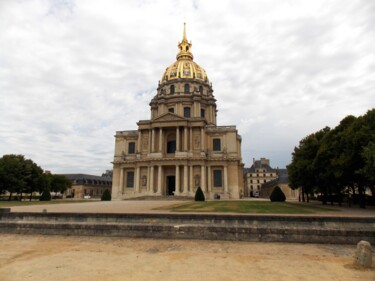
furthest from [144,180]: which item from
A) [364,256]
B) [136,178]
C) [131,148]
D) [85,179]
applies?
[364,256]

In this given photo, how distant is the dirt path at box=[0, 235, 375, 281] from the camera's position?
689cm

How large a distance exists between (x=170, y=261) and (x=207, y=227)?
3.46 m

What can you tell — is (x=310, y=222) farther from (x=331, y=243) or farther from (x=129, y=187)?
(x=129, y=187)

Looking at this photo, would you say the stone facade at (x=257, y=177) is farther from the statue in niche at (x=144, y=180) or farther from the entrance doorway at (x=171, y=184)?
the statue in niche at (x=144, y=180)

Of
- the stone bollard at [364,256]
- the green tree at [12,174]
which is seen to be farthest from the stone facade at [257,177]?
the stone bollard at [364,256]

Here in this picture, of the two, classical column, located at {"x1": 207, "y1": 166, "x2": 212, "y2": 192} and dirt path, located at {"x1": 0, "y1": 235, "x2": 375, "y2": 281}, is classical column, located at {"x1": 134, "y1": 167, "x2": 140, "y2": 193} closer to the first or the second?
classical column, located at {"x1": 207, "y1": 166, "x2": 212, "y2": 192}

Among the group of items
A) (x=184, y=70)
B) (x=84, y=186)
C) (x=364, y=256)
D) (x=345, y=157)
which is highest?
(x=184, y=70)

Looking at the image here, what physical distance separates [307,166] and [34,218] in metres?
28.8

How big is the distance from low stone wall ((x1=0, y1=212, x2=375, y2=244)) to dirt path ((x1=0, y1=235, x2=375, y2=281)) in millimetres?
462

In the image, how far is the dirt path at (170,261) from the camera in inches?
271

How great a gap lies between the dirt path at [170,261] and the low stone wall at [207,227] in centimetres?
46

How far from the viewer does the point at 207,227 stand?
37.6ft

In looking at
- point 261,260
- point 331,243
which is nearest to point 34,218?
point 261,260

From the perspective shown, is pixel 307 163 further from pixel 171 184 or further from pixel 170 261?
pixel 170 261
